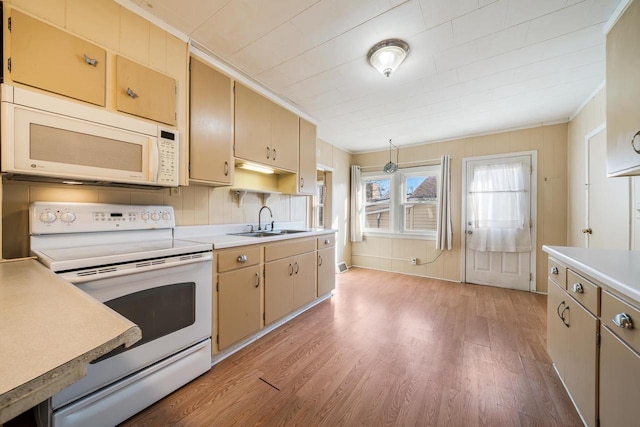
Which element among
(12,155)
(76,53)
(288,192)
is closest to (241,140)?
(288,192)

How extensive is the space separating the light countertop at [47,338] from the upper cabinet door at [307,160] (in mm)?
Result: 2464

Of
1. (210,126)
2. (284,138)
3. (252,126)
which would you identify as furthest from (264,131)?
(210,126)

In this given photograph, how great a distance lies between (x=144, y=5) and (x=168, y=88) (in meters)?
0.47

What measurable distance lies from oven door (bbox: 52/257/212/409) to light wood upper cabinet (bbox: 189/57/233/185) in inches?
29.4

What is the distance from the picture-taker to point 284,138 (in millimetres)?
2785

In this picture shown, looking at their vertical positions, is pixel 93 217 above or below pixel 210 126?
below

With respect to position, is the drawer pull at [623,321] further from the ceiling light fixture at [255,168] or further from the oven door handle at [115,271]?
the ceiling light fixture at [255,168]

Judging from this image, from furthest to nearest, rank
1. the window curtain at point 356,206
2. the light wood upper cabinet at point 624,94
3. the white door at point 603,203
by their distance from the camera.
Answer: the window curtain at point 356,206
the white door at point 603,203
the light wood upper cabinet at point 624,94

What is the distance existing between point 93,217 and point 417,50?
101 inches

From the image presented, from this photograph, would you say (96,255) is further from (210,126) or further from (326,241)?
(326,241)

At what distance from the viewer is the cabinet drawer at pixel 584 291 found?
1166mm

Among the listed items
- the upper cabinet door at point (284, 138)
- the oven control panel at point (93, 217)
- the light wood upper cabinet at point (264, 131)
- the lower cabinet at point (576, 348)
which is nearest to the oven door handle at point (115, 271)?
the oven control panel at point (93, 217)

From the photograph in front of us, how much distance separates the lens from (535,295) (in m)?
3.39

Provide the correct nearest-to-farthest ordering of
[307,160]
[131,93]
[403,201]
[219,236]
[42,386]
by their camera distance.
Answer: [42,386] → [131,93] → [219,236] → [307,160] → [403,201]
